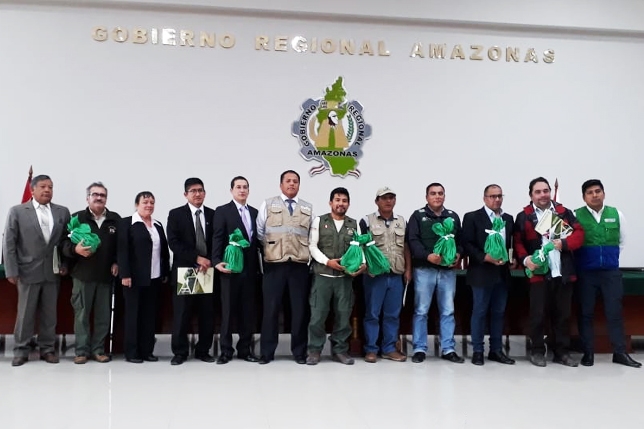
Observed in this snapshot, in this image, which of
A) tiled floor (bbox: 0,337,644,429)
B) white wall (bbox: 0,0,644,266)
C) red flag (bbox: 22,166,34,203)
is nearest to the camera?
tiled floor (bbox: 0,337,644,429)

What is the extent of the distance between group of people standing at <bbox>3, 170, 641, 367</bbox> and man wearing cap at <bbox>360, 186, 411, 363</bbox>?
0.4 inches

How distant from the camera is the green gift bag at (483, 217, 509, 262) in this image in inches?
173

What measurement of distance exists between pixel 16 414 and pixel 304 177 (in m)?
3.92

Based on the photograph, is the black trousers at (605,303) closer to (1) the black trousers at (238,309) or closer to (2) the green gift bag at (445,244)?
(2) the green gift bag at (445,244)

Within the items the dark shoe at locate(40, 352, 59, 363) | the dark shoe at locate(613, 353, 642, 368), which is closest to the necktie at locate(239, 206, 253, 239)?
the dark shoe at locate(40, 352, 59, 363)

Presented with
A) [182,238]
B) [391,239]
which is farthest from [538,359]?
[182,238]

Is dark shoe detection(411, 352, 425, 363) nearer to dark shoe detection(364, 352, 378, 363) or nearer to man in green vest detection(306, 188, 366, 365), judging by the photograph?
dark shoe detection(364, 352, 378, 363)

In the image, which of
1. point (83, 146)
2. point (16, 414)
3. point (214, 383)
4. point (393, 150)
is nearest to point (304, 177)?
point (393, 150)

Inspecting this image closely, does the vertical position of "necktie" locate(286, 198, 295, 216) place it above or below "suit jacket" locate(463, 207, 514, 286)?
above

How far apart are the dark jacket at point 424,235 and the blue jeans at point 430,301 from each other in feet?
0.25

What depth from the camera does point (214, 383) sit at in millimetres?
3758

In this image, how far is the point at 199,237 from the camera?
177 inches

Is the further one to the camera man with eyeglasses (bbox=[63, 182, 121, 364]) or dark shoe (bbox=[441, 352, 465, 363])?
dark shoe (bbox=[441, 352, 465, 363])

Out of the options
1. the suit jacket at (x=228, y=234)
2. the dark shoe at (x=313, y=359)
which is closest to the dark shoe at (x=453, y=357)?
the dark shoe at (x=313, y=359)
